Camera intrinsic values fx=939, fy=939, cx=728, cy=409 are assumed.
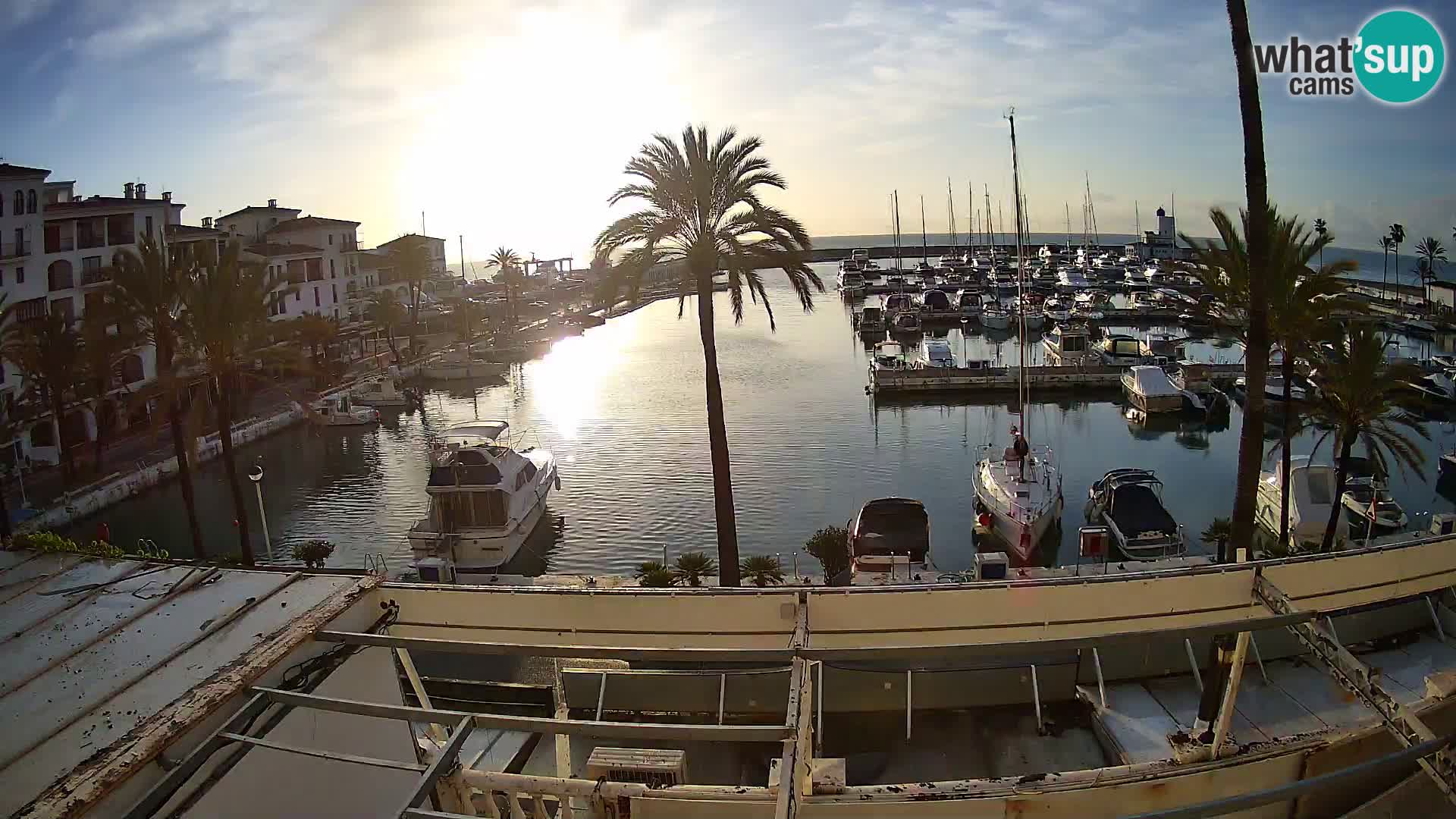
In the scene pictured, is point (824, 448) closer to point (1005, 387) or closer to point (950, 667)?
point (1005, 387)

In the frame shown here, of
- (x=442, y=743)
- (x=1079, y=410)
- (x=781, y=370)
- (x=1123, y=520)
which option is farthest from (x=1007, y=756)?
(x=781, y=370)

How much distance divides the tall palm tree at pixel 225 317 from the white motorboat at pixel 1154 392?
3876cm

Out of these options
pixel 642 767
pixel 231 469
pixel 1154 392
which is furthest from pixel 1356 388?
pixel 1154 392

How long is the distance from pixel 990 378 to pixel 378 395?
1331 inches

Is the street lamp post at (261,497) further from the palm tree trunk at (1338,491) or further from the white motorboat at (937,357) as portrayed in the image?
the white motorboat at (937,357)

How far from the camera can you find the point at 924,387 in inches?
2031

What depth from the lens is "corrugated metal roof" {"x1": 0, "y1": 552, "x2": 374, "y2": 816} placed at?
580 centimetres

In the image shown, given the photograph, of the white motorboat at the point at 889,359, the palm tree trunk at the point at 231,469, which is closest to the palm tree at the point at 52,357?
the palm tree trunk at the point at 231,469

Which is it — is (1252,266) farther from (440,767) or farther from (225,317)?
(225,317)

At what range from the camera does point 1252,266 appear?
1270 cm

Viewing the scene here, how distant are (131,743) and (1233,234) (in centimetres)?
1986

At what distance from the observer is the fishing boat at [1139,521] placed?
2411 centimetres

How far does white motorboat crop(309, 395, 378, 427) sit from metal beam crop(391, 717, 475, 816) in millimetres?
44056

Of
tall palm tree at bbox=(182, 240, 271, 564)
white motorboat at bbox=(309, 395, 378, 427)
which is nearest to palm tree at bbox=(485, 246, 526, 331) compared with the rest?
white motorboat at bbox=(309, 395, 378, 427)
